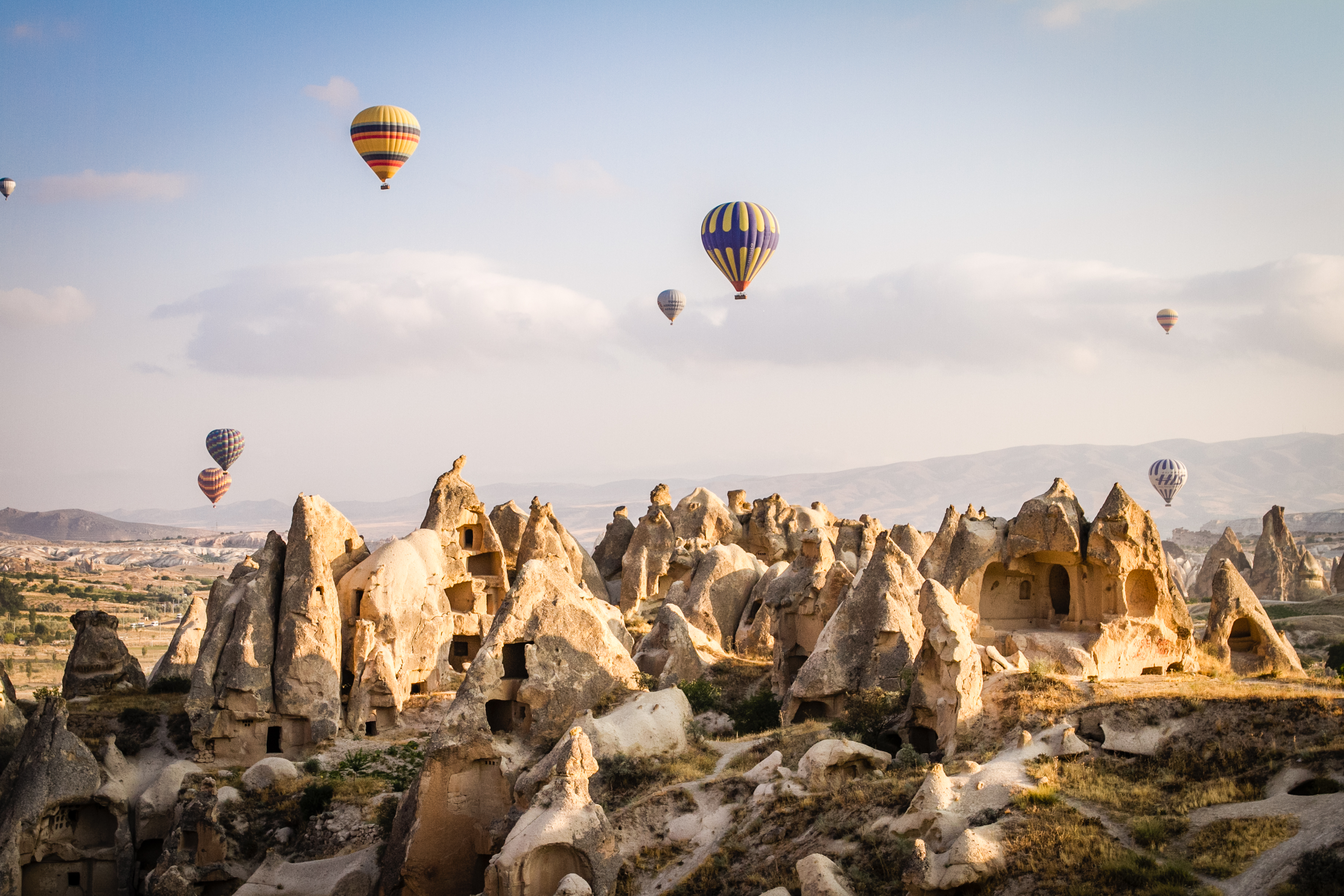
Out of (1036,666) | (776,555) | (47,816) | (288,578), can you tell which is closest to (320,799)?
(47,816)

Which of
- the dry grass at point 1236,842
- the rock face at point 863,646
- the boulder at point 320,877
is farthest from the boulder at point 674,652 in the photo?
the dry grass at point 1236,842

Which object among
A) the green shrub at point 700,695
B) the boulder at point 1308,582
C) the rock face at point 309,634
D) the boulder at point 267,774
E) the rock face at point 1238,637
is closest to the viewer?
the boulder at point 267,774

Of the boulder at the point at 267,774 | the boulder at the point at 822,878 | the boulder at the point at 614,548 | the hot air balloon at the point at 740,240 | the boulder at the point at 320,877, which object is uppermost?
the hot air balloon at the point at 740,240

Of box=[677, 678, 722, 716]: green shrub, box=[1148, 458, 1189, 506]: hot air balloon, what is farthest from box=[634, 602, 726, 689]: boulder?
box=[1148, 458, 1189, 506]: hot air balloon

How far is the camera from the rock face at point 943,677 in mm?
20969

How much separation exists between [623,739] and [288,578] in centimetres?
1111

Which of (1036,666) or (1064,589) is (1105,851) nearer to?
(1036,666)

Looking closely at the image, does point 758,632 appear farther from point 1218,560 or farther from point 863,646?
point 1218,560

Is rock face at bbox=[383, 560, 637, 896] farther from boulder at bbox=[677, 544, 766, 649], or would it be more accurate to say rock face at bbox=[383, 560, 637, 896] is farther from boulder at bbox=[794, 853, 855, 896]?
boulder at bbox=[677, 544, 766, 649]

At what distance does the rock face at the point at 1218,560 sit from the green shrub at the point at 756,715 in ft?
144

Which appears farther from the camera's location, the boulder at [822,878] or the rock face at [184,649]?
the rock face at [184,649]

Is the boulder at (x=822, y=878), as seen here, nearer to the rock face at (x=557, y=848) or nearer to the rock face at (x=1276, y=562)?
the rock face at (x=557, y=848)

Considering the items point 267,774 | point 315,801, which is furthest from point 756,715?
point 267,774

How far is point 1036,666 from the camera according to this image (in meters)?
23.5
